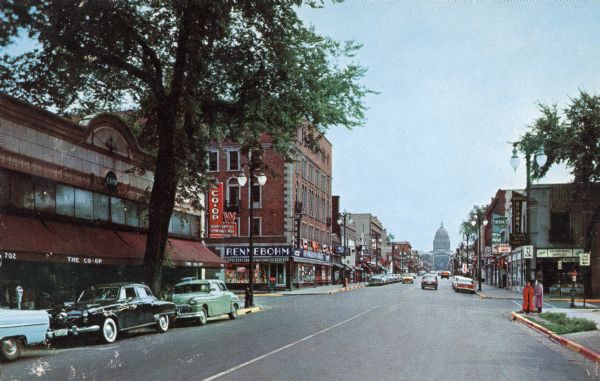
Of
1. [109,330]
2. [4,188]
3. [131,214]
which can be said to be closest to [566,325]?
[109,330]

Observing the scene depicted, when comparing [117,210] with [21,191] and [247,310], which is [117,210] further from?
[247,310]

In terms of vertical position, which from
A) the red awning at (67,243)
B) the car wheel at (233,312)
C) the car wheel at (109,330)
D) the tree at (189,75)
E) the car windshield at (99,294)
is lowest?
the car wheel at (233,312)

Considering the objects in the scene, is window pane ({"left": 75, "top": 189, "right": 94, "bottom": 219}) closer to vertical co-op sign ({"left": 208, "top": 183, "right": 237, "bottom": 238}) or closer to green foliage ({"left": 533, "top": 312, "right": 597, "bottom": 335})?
vertical co-op sign ({"left": 208, "top": 183, "right": 237, "bottom": 238})

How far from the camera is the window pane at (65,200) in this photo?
24141mm

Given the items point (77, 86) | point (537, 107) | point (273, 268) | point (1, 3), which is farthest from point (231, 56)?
point (273, 268)

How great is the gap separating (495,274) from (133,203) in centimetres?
6546

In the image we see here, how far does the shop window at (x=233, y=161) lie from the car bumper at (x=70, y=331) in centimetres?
4492

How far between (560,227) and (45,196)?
138 ft

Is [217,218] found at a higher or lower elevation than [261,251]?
higher

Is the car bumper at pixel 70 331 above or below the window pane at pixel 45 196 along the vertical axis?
below

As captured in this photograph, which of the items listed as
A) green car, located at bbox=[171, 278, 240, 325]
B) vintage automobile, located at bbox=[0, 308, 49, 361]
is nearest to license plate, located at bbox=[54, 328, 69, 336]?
vintage automobile, located at bbox=[0, 308, 49, 361]

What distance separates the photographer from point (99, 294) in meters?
18.2

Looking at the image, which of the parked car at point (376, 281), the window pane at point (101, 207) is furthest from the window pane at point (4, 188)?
the parked car at point (376, 281)

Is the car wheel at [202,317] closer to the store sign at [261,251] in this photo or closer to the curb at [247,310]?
the curb at [247,310]
